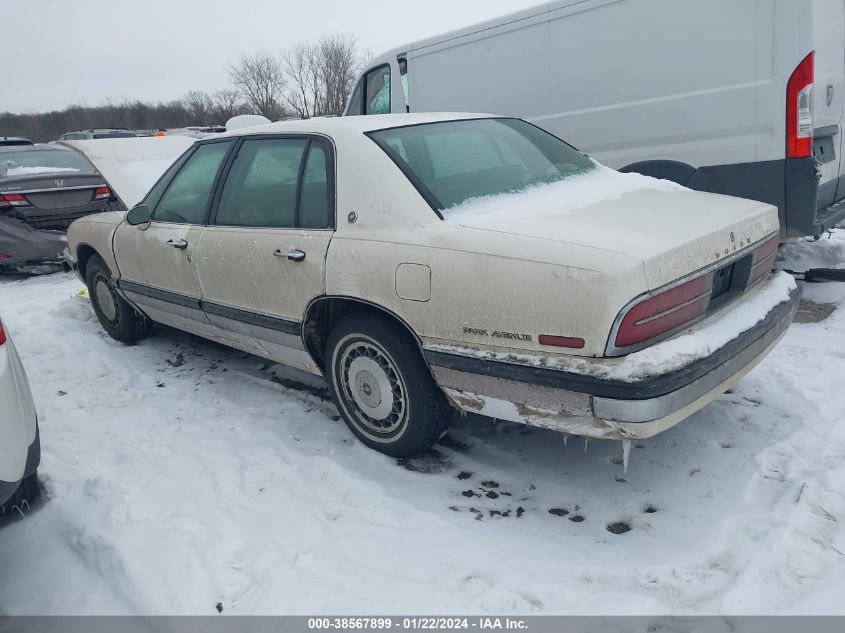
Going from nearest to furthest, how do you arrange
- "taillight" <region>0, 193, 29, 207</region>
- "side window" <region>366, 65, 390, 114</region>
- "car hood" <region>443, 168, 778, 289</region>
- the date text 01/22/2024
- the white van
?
the date text 01/22/2024 < "car hood" <region>443, 168, 778, 289</region> < the white van < "taillight" <region>0, 193, 29, 207</region> < "side window" <region>366, 65, 390, 114</region>

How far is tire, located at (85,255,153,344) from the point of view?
195 inches

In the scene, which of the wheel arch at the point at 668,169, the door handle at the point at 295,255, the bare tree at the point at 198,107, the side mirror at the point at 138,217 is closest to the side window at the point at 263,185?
the door handle at the point at 295,255

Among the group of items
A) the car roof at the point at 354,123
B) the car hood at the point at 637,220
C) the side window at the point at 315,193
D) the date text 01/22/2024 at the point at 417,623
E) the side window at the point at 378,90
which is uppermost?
the side window at the point at 378,90

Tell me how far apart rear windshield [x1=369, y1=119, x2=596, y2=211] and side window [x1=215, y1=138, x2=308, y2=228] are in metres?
0.52

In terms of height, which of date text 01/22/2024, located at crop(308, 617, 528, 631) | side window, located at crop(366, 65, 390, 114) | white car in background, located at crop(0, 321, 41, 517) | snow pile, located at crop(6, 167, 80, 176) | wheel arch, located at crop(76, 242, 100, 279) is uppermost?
side window, located at crop(366, 65, 390, 114)

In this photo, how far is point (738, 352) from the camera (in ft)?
8.60

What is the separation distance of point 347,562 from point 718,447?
5.82 feet

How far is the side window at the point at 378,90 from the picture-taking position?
7586 mm

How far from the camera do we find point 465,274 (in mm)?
2545

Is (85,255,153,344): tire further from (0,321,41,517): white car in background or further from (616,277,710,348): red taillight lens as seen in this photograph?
(616,277,710,348): red taillight lens

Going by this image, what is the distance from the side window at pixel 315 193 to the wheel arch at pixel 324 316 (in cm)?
37

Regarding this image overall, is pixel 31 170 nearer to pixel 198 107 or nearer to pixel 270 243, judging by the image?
pixel 270 243

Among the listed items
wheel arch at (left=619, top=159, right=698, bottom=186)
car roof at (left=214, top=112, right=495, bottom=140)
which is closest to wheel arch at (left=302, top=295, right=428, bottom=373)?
car roof at (left=214, top=112, right=495, bottom=140)

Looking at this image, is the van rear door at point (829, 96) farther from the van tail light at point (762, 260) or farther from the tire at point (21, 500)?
the tire at point (21, 500)
